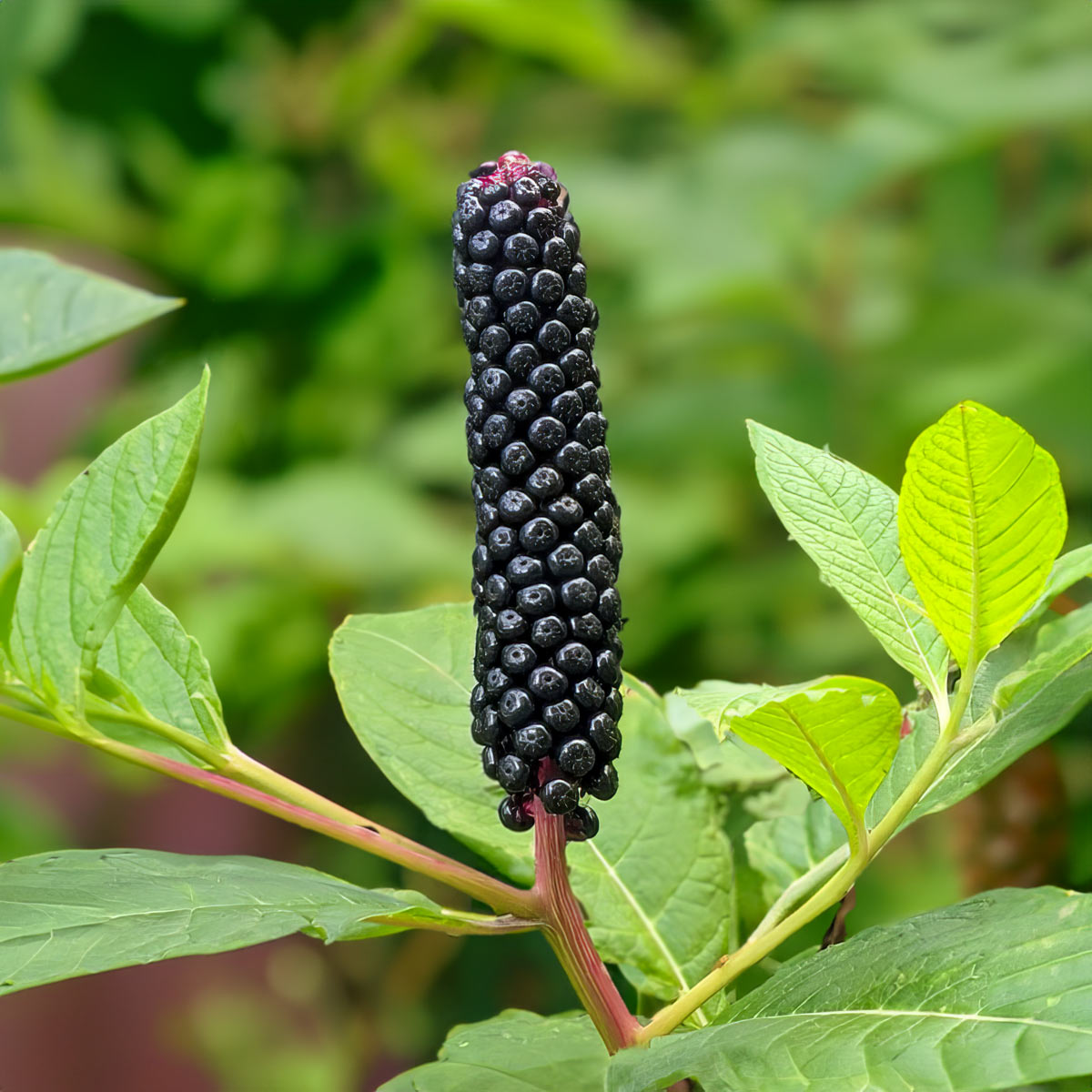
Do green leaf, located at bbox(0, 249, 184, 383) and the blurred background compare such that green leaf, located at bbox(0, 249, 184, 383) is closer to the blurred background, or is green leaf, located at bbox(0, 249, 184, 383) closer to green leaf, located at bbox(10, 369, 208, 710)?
green leaf, located at bbox(10, 369, 208, 710)

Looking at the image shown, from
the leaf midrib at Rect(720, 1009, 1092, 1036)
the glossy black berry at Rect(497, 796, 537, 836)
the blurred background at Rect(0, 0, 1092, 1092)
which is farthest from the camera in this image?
the blurred background at Rect(0, 0, 1092, 1092)

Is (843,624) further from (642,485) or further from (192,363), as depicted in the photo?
(192,363)

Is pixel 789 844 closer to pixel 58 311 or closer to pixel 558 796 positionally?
pixel 558 796

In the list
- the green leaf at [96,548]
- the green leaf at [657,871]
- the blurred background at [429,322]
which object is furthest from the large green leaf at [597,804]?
the blurred background at [429,322]

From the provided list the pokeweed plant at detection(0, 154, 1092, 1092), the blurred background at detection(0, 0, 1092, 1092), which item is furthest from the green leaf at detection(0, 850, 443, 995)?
the blurred background at detection(0, 0, 1092, 1092)

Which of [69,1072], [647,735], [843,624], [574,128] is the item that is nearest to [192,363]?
[574,128]

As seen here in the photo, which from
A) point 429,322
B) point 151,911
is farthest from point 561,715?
point 429,322

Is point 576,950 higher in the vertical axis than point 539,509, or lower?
lower
